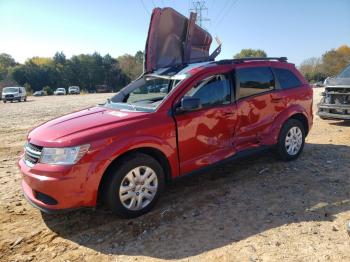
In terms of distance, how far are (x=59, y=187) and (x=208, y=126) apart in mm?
2105

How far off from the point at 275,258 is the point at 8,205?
359 cm

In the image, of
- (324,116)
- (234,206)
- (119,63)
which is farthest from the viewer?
(119,63)

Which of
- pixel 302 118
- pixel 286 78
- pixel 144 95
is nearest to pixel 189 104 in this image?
pixel 144 95

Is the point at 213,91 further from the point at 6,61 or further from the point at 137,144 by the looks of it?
the point at 6,61

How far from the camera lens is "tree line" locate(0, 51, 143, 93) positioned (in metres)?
76.5

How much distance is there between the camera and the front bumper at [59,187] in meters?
3.56

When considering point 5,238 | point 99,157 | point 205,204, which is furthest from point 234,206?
point 5,238

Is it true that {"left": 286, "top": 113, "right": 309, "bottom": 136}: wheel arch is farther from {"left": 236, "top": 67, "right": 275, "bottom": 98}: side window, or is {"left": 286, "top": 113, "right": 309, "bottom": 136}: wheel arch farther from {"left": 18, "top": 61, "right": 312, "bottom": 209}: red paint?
{"left": 236, "top": 67, "right": 275, "bottom": 98}: side window

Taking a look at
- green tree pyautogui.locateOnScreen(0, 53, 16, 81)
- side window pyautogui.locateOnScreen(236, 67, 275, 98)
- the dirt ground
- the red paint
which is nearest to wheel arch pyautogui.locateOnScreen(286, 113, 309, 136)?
the red paint

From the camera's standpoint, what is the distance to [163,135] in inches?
165

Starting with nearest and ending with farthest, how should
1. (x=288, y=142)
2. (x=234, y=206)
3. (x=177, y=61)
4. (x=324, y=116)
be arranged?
(x=234, y=206) → (x=288, y=142) → (x=177, y=61) → (x=324, y=116)

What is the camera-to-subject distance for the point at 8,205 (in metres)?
4.67

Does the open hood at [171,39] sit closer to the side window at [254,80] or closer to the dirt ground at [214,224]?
the side window at [254,80]

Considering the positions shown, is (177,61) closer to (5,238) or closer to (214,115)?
(214,115)
